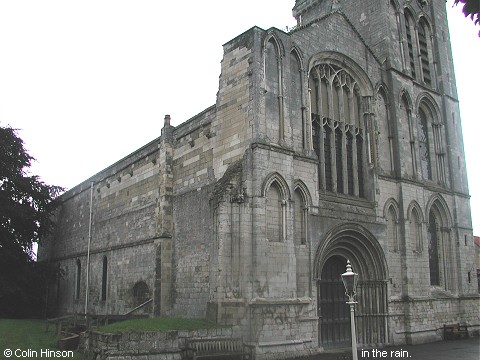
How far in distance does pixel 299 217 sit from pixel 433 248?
948 centimetres

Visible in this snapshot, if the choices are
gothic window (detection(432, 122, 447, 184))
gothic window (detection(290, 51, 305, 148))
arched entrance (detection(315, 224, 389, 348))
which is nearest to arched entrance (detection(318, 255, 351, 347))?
arched entrance (detection(315, 224, 389, 348))

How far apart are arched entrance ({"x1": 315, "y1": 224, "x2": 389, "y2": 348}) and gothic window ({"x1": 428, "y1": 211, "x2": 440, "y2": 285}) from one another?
171 inches

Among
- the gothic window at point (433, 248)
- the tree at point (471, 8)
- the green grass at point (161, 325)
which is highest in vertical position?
the tree at point (471, 8)

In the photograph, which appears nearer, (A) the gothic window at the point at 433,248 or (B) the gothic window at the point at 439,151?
(A) the gothic window at the point at 433,248

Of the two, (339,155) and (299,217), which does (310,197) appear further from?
(339,155)

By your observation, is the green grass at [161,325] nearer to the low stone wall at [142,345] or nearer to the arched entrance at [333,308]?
the low stone wall at [142,345]

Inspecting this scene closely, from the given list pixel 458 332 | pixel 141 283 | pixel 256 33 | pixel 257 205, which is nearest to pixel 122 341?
pixel 257 205

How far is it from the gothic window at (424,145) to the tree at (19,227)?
73.1ft

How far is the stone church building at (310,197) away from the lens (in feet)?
53.5

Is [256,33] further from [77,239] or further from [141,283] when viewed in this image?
[77,239]

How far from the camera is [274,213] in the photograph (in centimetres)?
1678

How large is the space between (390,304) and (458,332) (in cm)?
423

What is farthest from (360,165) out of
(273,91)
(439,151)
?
(439,151)

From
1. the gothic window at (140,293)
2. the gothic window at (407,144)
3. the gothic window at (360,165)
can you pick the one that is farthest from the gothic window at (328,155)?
the gothic window at (140,293)
